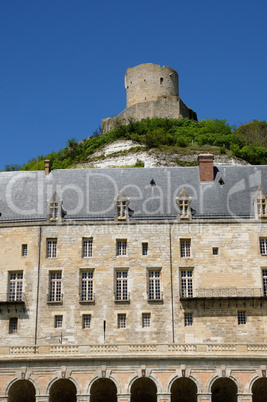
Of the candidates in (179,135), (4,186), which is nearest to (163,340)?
(4,186)

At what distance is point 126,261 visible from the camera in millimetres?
42219

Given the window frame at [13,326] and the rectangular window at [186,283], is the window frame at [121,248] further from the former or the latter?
the window frame at [13,326]

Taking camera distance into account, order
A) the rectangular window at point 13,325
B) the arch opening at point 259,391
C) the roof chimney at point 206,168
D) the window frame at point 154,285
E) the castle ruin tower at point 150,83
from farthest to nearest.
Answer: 1. the castle ruin tower at point 150,83
2. the roof chimney at point 206,168
3. the window frame at point 154,285
4. the rectangular window at point 13,325
5. the arch opening at point 259,391

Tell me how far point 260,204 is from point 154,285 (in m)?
9.45

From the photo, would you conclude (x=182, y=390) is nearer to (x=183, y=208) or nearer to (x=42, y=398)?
(x=42, y=398)

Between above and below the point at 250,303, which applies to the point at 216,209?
above

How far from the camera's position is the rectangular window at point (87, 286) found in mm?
41406

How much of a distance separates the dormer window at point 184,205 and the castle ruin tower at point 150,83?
157ft

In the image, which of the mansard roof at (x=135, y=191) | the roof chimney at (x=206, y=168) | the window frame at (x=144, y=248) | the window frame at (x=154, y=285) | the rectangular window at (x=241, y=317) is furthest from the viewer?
the roof chimney at (x=206, y=168)

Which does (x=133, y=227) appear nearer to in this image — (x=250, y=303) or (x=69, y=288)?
(x=69, y=288)

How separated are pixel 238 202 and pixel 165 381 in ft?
51.1

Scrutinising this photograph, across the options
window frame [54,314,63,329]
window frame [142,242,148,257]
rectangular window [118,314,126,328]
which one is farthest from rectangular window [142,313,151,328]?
window frame [54,314,63,329]

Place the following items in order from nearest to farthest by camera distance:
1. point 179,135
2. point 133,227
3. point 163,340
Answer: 1. point 163,340
2. point 133,227
3. point 179,135

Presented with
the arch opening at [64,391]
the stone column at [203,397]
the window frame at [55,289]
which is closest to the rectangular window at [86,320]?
the window frame at [55,289]
